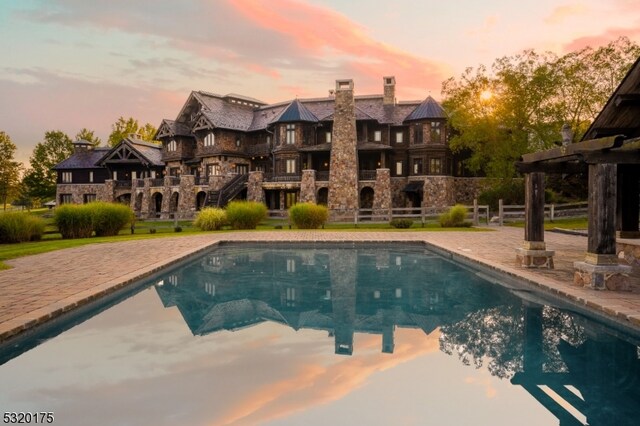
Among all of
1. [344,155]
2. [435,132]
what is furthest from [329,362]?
[435,132]

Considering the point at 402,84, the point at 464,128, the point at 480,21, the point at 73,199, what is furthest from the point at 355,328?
the point at 73,199

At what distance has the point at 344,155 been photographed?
38.8 metres

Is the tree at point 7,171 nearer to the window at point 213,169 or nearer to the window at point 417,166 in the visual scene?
the window at point 213,169

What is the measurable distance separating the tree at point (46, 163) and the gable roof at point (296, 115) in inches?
1764

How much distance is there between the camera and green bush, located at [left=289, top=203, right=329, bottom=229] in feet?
91.2

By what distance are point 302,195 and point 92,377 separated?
112 feet

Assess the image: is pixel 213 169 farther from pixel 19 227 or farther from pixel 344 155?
pixel 19 227

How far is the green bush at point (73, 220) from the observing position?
22.2 metres

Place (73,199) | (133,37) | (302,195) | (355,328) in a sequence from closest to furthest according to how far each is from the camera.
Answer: (355,328)
(133,37)
(302,195)
(73,199)

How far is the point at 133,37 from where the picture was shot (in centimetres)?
2411

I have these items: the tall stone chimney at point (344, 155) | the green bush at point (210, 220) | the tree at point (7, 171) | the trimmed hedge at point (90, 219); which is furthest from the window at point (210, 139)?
the tree at point (7, 171)

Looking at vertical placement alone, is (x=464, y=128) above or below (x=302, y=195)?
above

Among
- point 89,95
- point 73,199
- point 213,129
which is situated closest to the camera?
point 89,95

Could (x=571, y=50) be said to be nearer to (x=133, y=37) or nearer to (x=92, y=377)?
(x=133, y=37)
